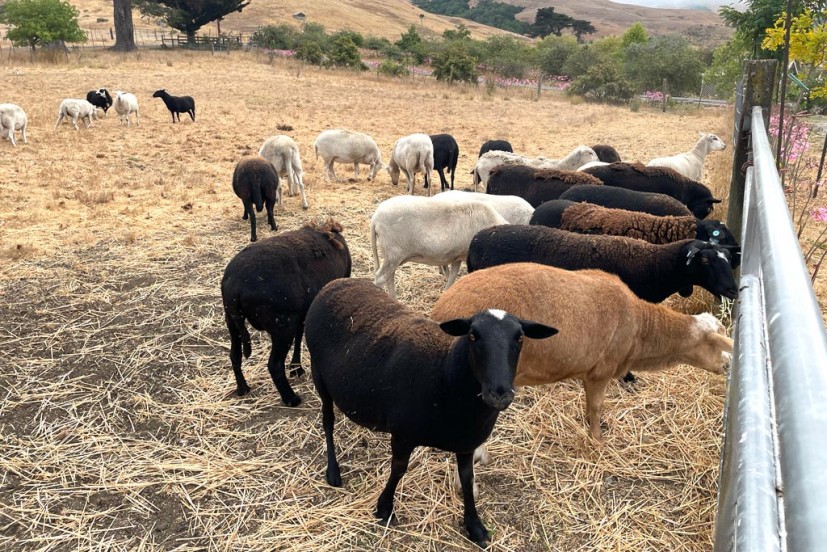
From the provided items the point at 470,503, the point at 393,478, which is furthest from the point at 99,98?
the point at 470,503

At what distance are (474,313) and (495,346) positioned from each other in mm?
870

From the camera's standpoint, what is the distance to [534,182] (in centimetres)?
821

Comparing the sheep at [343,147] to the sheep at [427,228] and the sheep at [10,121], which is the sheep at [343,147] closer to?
the sheep at [427,228]

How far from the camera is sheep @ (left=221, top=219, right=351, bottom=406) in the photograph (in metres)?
4.32

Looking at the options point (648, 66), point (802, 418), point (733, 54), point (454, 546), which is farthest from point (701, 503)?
point (648, 66)

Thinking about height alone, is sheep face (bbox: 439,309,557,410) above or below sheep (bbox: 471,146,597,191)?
below

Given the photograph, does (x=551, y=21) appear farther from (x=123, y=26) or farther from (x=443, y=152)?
(x=443, y=152)

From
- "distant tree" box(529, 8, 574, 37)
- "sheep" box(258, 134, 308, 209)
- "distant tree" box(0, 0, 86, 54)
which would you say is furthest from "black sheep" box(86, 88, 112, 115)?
"distant tree" box(529, 8, 574, 37)

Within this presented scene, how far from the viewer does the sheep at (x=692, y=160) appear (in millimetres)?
10133

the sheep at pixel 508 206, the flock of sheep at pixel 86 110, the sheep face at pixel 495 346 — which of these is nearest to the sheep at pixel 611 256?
the sheep at pixel 508 206

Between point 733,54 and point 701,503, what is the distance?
103ft

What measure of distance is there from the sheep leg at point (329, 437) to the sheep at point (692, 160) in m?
7.93

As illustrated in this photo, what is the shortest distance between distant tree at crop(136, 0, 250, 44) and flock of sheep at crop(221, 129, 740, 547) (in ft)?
162

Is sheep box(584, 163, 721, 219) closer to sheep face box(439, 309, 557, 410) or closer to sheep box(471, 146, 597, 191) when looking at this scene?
sheep box(471, 146, 597, 191)
